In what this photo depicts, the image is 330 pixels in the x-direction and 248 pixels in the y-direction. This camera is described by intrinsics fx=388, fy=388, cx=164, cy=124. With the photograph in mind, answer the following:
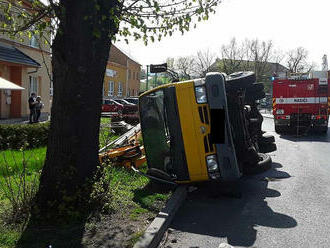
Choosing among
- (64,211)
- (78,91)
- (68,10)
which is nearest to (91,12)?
(68,10)

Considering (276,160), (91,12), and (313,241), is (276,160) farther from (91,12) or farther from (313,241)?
(91,12)

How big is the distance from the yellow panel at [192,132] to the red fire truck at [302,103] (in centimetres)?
1256

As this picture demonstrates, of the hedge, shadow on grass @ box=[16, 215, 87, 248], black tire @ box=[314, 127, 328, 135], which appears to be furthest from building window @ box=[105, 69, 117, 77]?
shadow on grass @ box=[16, 215, 87, 248]

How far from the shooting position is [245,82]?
6.79m

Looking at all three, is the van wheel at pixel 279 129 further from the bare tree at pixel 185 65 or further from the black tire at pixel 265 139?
the bare tree at pixel 185 65

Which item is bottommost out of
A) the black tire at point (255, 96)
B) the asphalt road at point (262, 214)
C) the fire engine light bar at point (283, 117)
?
the asphalt road at point (262, 214)

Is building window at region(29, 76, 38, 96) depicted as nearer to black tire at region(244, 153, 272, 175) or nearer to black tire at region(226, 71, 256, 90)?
black tire at region(244, 153, 272, 175)

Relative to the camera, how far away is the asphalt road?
14.9 ft

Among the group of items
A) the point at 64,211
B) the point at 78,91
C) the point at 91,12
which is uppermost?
the point at 91,12

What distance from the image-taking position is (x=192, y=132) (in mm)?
6168

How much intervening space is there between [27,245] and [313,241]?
3.14 metres

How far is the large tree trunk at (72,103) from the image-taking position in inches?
189

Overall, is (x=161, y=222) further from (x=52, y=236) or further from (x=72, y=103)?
(x=72, y=103)

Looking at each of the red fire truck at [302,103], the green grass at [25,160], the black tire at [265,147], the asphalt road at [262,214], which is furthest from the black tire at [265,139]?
the red fire truck at [302,103]
